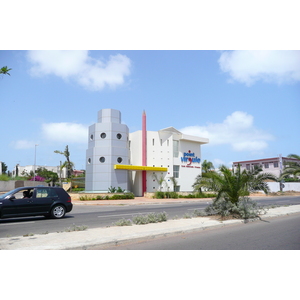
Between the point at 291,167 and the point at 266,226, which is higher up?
the point at 291,167

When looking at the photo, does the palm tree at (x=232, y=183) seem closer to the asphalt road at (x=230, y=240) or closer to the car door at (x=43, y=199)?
the asphalt road at (x=230, y=240)

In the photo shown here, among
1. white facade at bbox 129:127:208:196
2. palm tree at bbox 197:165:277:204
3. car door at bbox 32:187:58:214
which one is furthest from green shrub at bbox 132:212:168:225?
white facade at bbox 129:127:208:196

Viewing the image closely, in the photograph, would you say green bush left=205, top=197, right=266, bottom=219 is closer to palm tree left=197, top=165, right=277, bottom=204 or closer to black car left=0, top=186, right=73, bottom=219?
palm tree left=197, top=165, right=277, bottom=204

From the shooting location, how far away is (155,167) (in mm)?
35844

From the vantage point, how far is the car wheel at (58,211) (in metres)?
12.8

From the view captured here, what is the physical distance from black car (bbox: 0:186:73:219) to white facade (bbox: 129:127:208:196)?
876 inches

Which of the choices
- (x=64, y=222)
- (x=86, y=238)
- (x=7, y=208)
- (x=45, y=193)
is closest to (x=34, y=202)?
(x=45, y=193)

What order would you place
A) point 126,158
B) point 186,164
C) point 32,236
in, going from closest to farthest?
1. point 32,236
2. point 126,158
3. point 186,164

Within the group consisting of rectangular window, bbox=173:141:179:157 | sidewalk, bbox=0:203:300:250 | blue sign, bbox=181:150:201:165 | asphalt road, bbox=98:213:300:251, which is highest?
rectangular window, bbox=173:141:179:157

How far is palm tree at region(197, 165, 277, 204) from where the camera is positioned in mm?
12109

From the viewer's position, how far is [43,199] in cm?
1258

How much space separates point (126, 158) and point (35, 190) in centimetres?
2196
